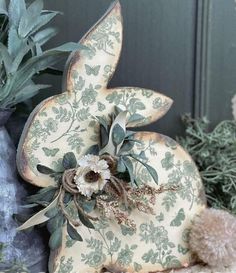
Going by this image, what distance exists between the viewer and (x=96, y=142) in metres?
0.67

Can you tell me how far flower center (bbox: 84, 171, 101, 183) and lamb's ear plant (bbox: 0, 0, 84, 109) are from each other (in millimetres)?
143

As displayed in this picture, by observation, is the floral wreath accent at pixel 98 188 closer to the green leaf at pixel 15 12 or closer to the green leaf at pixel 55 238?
the green leaf at pixel 55 238

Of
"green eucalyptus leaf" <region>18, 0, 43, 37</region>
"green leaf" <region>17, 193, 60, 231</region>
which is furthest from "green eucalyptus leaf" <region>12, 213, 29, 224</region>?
"green eucalyptus leaf" <region>18, 0, 43, 37</region>

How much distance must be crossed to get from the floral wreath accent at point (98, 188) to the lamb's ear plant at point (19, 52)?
11cm

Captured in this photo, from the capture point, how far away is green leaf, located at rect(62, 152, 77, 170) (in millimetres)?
632

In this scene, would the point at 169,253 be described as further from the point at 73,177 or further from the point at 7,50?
the point at 7,50

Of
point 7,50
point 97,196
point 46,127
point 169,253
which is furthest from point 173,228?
point 7,50

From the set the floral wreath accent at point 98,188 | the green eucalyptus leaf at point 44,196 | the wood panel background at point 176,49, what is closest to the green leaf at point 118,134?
the floral wreath accent at point 98,188

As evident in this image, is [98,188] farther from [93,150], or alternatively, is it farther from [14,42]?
[14,42]

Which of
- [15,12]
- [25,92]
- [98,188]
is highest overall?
[15,12]

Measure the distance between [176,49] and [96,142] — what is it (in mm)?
290

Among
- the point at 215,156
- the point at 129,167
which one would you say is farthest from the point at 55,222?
the point at 215,156

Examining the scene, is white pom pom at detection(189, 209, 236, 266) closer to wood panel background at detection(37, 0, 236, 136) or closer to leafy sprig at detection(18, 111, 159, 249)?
leafy sprig at detection(18, 111, 159, 249)

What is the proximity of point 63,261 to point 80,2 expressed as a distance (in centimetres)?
44
